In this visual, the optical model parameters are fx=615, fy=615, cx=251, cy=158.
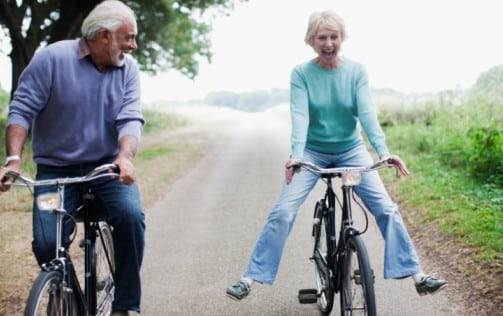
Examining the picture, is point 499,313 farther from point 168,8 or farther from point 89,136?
point 168,8

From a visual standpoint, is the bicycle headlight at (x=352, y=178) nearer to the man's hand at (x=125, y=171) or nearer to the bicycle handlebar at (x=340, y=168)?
the bicycle handlebar at (x=340, y=168)

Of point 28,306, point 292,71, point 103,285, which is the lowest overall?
point 103,285

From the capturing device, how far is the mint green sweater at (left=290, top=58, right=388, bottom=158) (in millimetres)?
4078

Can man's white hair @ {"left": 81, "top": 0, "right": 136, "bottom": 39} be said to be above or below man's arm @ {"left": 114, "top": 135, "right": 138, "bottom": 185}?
above

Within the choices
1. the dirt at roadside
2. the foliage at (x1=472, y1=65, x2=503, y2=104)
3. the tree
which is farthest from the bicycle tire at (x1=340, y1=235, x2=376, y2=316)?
the tree

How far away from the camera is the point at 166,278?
221 inches

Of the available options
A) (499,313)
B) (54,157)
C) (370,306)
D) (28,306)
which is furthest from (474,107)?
(28,306)

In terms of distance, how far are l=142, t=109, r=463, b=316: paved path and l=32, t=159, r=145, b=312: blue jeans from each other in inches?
41.5

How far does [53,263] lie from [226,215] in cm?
528

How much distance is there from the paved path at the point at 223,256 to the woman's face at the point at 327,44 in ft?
6.23

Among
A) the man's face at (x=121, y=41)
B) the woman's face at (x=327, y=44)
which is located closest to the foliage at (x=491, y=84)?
the woman's face at (x=327, y=44)

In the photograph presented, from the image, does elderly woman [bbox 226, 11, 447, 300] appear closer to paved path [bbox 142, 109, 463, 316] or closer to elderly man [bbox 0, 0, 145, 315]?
paved path [bbox 142, 109, 463, 316]

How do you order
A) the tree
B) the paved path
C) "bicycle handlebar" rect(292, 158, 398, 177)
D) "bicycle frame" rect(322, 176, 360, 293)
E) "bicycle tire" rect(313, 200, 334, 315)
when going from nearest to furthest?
"bicycle handlebar" rect(292, 158, 398, 177), "bicycle frame" rect(322, 176, 360, 293), "bicycle tire" rect(313, 200, 334, 315), the paved path, the tree

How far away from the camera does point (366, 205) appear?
4059 mm
